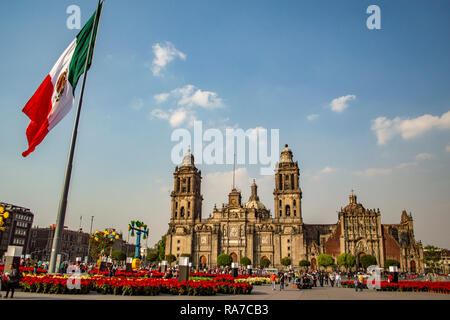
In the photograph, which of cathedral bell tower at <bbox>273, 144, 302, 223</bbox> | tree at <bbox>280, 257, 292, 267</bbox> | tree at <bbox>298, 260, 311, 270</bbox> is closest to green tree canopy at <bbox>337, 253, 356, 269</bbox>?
tree at <bbox>298, 260, 311, 270</bbox>

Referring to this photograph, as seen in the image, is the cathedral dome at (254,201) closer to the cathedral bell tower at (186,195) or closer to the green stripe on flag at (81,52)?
the cathedral bell tower at (186,195)

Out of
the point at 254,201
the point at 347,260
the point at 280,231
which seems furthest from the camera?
the point at 254,201

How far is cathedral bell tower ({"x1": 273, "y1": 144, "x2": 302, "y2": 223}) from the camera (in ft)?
257

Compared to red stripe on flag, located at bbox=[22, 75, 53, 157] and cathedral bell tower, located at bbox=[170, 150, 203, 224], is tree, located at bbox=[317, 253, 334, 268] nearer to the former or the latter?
cathedral bell tower, located at bbox=[170, 150, 203, 224]

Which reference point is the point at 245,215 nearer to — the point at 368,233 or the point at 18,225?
the point at 368,233

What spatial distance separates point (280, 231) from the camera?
77.2 metres

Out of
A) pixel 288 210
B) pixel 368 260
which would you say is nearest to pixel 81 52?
pixel 368 260

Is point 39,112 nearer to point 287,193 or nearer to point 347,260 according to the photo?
point 347,260

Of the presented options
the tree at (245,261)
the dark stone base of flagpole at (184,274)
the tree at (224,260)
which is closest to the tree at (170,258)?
the tree at (224,260)

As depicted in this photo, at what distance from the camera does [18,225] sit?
90.4m

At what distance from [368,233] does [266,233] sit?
2201 cm

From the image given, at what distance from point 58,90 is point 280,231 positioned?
222 ft

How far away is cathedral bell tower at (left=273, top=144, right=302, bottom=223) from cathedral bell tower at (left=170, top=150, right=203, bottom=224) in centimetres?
2076

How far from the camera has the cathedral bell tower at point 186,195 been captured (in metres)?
85.5
